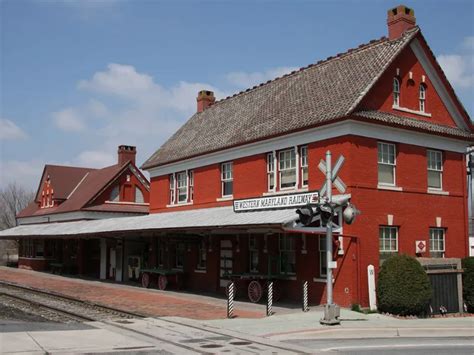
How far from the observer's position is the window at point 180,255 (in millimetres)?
28998

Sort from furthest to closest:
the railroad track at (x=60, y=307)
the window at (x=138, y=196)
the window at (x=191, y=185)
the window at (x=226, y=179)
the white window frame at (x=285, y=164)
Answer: the window at (x=138, y=196) → the window at (x=191, y=185) → the window at (x=226, y=179) → the white window frame at (x=285, y=164) → the railroad track at (x=60, y=307)

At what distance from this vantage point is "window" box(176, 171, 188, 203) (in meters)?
29.8

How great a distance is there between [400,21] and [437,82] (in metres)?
3.07

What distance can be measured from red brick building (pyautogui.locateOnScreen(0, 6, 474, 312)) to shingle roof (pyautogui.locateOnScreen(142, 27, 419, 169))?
7 cm

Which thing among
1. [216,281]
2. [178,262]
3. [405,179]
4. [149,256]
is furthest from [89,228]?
[405,179]

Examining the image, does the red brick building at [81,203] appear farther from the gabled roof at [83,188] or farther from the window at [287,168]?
the window at [287,168]

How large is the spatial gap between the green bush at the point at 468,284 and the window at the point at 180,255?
13.4 meters

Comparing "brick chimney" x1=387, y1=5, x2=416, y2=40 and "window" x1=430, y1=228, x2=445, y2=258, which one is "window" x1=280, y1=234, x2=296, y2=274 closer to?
"window" x1=430, y1=228, x2=445, y2=258

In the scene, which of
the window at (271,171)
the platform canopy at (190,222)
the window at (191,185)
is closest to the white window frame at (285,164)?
the window at (271,171)

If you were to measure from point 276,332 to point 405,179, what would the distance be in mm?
9601

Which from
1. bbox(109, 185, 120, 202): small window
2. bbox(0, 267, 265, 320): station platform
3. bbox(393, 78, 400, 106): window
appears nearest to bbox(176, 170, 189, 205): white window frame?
bbox(0, 267, 265, 320): station platform

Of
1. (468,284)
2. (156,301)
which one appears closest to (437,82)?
(468,284)

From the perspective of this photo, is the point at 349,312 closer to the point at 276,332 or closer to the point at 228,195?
the point at 276,332

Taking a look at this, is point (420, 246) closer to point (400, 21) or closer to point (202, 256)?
point (400, 21)
